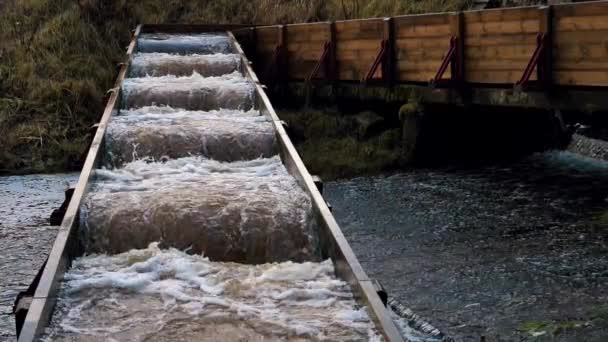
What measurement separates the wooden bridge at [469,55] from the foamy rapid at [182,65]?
4.07 feet

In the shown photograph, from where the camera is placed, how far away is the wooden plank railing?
26.9 ft

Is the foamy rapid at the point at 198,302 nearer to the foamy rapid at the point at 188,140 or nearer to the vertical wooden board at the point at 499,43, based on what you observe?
the foamy rapid at the point at 188,140

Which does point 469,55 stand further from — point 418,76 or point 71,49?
point 71,49

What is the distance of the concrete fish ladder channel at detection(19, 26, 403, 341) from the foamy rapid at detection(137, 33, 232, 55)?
5.28 meters

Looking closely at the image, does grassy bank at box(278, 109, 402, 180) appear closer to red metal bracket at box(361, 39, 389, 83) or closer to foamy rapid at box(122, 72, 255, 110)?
red metal bracket at box(361, 39, 389, 83)

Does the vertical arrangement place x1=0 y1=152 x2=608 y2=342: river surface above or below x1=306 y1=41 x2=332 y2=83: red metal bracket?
below

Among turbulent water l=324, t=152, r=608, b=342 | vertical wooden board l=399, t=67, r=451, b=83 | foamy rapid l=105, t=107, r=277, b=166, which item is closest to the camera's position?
turbulent water l=324, t=152, r=608, b=342

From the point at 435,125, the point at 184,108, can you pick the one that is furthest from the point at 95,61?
the point at 435,125

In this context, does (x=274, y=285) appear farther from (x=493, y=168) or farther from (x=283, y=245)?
(x=493, y=168)

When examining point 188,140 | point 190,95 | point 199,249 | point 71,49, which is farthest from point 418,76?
point 71,49

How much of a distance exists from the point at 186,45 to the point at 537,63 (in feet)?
23.9

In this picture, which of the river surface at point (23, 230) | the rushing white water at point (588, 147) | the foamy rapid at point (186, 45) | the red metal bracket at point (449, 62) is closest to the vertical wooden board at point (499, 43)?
the red metal bracket at point (449, 62)

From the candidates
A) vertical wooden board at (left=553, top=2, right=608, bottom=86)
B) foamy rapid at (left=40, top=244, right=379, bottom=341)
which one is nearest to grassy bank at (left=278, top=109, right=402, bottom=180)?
vertical wooden board at (left=553, top=2, right=608, bottom=86)

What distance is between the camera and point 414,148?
12.4 metres
